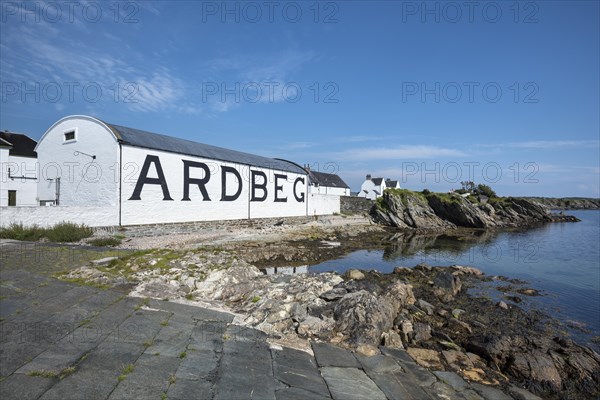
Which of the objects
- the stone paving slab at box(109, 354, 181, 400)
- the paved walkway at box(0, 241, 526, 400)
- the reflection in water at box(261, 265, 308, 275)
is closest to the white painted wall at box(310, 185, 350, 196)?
the reflection in water at box(261, 265, 308, 275)

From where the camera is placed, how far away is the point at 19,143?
30531mm

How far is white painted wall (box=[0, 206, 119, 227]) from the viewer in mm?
14734

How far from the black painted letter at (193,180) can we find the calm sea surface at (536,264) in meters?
10.5

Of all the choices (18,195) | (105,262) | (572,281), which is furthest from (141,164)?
(572,281)

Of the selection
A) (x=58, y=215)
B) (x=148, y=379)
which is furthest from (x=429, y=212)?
(x=148, y=379)

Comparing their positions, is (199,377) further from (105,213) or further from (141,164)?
(141,164)

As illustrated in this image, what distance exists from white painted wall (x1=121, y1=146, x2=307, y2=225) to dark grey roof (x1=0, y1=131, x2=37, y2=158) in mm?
17451

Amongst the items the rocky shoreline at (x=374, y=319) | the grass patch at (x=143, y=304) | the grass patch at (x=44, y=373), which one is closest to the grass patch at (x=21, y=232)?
the rocky shoreline at (x=374, y=319)

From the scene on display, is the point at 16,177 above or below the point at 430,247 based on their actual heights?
above

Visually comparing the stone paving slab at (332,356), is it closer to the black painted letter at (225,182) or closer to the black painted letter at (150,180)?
the black painted letter at (150,180)

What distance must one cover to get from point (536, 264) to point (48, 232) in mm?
26973

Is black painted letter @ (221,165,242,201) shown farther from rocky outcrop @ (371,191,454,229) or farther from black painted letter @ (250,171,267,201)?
rocky outcrop @ (371,191,454,229)

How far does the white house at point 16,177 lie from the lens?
2459cm

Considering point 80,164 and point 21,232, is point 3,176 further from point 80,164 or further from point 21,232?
point 21,232
